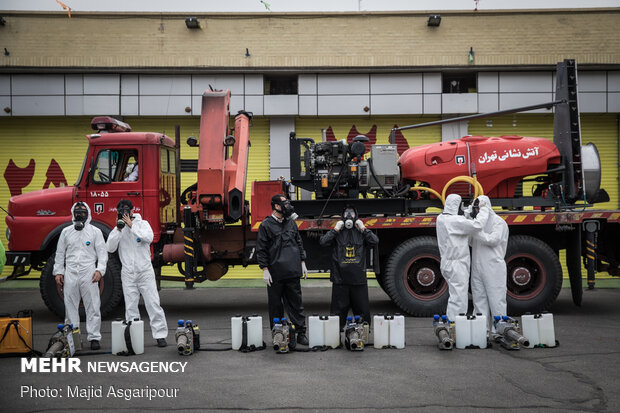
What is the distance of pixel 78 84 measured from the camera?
15281mm

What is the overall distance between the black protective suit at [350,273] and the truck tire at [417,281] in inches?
69.8

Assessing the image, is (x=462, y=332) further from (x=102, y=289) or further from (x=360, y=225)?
(x=102, y=289)

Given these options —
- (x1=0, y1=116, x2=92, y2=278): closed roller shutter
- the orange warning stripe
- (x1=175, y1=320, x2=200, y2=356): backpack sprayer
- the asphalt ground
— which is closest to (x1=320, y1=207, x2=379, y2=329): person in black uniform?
the asphalt ground

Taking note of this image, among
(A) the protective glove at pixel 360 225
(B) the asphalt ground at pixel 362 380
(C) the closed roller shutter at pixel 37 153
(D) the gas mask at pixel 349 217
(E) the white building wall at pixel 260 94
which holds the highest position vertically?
(E) the white building wall at pixel 260 94

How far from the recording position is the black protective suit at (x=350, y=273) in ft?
26.4

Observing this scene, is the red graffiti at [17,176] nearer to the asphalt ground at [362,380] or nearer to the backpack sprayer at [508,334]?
the asphalt ground at [362,380]

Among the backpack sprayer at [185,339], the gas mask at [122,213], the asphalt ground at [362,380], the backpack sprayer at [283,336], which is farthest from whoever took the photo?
the gas mask at [122,213]

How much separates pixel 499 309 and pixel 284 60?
960 cm

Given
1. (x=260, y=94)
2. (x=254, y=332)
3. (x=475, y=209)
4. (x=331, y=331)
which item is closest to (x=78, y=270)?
(x=254, y=332)

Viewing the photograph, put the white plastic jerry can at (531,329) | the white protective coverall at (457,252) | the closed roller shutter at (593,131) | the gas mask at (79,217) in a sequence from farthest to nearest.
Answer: the closed roller shutter at (593,131), the white protective coverall at (457,252), the gas mask at (79,217), the white plastic jerry can at (531,329)

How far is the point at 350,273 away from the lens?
8.02m

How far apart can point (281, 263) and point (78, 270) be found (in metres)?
2.74

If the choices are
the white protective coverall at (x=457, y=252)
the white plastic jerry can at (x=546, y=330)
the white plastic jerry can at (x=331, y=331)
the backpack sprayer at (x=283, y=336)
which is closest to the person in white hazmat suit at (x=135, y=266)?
the backpack sprayer at (x=283, y=336)

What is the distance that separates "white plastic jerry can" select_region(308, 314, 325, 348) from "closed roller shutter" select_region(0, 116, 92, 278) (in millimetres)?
10621
